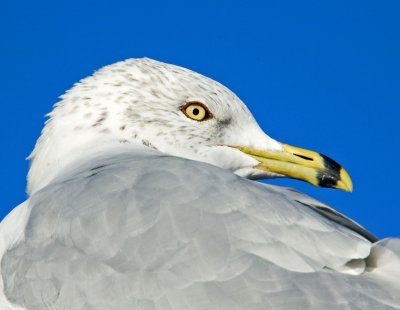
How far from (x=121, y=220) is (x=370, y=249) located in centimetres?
101

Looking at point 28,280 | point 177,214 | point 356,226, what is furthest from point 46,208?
point 356,226

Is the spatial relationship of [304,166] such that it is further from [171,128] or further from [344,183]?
[171,128]

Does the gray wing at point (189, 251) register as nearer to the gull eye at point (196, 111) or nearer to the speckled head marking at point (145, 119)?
the speckled head marking at point (145, 119)

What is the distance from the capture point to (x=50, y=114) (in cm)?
609

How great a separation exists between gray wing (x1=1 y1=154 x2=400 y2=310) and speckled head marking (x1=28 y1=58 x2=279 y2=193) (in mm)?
1290

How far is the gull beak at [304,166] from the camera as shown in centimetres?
588

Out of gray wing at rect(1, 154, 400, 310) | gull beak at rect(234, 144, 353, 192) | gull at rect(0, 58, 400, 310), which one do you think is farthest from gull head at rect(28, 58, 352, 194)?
gray wing at rect(1, 154, 400, 310)

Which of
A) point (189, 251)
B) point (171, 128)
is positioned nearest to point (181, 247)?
point (189, 251)

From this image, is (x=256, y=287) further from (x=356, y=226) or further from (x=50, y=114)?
(x=50, y=114)

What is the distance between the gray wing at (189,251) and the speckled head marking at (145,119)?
1.29 m

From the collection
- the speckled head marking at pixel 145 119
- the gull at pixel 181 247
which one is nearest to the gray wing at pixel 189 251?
the gull at pixel 181 247

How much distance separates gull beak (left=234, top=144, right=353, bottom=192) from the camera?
19.3ft

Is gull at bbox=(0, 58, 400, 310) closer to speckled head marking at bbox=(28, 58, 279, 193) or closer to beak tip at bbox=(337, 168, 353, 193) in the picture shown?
speckled head marking at bbox=(28, 58, 279, 193)

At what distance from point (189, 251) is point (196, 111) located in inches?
84.0
